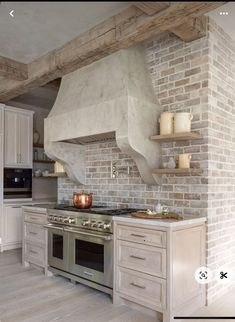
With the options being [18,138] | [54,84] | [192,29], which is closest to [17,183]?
[18,138]

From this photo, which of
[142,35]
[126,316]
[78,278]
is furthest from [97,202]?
[142,35]

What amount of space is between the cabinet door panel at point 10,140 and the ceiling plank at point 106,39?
4.47ft

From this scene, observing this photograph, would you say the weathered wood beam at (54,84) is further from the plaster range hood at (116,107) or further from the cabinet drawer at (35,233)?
the cabinet drawer at (35,233)

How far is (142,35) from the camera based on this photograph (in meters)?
2.49

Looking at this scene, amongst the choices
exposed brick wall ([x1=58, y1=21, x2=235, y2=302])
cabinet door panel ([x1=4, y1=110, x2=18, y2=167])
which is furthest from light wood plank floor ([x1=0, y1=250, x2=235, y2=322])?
cabinet door panel ([x1=4, y1=110, x2=18, y2=167])

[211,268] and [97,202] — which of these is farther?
[97,202]

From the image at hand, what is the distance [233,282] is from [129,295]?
1407 millimetres

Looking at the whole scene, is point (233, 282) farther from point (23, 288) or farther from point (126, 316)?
point (23, 288)

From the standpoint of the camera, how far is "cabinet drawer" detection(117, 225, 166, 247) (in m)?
2.40

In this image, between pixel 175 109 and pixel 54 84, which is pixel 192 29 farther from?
pixel 54 84

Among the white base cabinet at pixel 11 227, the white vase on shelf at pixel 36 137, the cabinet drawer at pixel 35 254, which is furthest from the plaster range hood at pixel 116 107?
the white vase on shelf at pixel 36 137

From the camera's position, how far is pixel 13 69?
3746mm

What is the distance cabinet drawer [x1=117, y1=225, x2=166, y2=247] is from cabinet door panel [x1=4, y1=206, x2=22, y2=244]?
9.76 ft

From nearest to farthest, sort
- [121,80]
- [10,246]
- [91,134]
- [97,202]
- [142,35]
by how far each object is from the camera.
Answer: [142,35] → [121,80] → [91,134] → [97,202] → [10,246]
